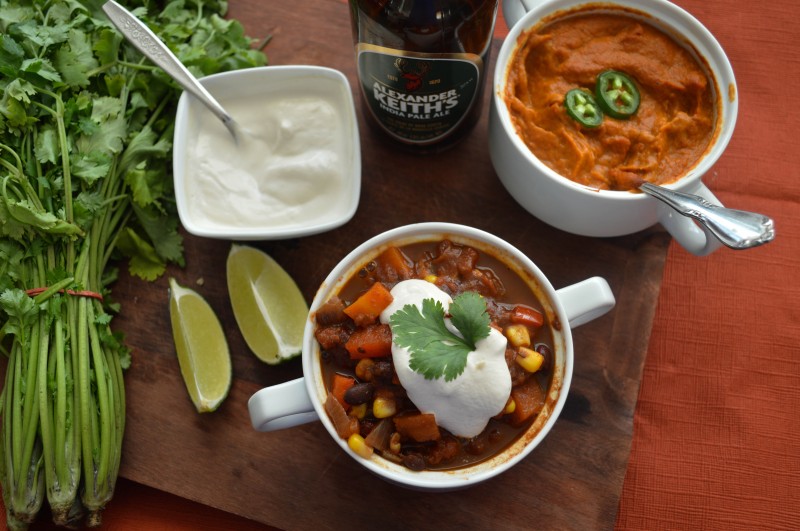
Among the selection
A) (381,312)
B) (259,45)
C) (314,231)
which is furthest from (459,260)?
(259,45)

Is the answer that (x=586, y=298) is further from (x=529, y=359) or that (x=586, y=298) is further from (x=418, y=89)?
(x=418, y=89)

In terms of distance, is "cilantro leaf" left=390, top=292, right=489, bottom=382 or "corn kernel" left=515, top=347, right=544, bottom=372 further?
"corn kernel" left=515, top=347, right=544, bottom=372

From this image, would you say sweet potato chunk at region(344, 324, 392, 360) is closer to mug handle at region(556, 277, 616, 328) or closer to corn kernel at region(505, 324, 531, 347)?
corn kernel at region(505, 324, 531, 347)

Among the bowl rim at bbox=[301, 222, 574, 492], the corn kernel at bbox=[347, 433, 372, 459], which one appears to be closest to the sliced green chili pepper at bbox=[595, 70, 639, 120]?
the bowl rim at bbox=[301, 222, 574, 492]

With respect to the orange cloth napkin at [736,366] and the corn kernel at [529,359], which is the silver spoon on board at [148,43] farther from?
the orange cloth napkin at [736,366]

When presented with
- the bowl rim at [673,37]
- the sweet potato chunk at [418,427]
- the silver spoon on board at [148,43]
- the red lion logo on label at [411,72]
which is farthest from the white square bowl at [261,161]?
the sweet potato chunk at [418,427]
